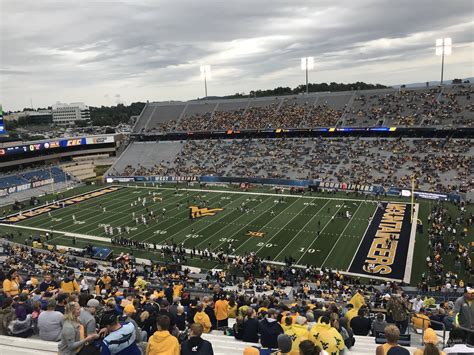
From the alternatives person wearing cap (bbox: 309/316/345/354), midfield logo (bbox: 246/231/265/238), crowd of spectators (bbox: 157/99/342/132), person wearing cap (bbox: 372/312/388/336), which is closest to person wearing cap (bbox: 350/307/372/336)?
person wearing cap (bbox: 372/312/388/336)

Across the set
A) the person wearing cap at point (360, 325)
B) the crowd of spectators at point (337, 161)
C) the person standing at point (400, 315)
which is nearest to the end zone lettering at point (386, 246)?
the crowd of spectators at point (337, 161)

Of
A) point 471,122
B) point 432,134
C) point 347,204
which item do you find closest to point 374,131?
point 432,134

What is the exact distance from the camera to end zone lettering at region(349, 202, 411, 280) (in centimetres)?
2411

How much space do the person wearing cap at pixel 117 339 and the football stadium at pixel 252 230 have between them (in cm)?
2

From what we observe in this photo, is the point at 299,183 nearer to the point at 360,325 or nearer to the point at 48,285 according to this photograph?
the point at 48,285

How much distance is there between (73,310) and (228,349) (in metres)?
2.71

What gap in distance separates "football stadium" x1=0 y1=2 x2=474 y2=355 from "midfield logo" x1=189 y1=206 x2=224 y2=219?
256 millimetres

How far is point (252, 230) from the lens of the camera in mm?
32188

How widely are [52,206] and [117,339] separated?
43.0m

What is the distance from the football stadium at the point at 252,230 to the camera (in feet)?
22.8

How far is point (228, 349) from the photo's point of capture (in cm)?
686

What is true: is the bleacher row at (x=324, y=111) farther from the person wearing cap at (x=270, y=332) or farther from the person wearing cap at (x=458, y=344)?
the person wearing cap at (x=270, y=332)

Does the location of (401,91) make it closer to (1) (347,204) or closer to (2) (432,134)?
(2) (432,134)

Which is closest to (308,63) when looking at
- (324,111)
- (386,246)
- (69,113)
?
(324,111)
